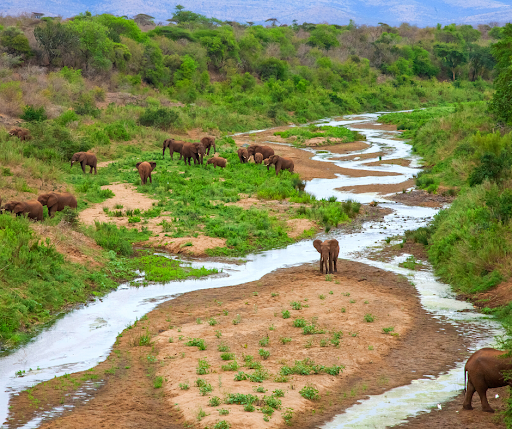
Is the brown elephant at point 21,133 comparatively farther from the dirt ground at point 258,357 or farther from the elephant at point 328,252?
the elephant at point 328,252

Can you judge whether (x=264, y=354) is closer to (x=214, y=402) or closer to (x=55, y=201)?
(x=214, y=402)

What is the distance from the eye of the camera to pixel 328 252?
16750mm

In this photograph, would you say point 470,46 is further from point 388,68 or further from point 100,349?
point 100,349

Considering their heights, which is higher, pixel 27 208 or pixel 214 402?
pixel 27 208

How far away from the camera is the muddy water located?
9.43 meters

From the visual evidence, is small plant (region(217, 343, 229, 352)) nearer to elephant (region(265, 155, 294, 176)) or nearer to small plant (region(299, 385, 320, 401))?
small plant (region(299, 385, 320, 401))

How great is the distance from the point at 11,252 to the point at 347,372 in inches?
329

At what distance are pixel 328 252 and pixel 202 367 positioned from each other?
22.9ft

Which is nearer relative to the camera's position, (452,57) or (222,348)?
(222,348)

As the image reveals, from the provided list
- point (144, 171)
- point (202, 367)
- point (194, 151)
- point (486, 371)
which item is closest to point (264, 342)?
point (202, 367)

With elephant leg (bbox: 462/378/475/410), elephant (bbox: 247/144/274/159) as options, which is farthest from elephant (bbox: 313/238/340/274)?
elephant (bbox: 247/144/274/159)

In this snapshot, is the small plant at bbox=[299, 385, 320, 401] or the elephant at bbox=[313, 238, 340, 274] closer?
the small plant at bbox=[299, 385, 320, 401]

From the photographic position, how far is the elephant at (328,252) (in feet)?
54.3

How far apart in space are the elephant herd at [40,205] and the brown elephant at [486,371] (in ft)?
42.5
